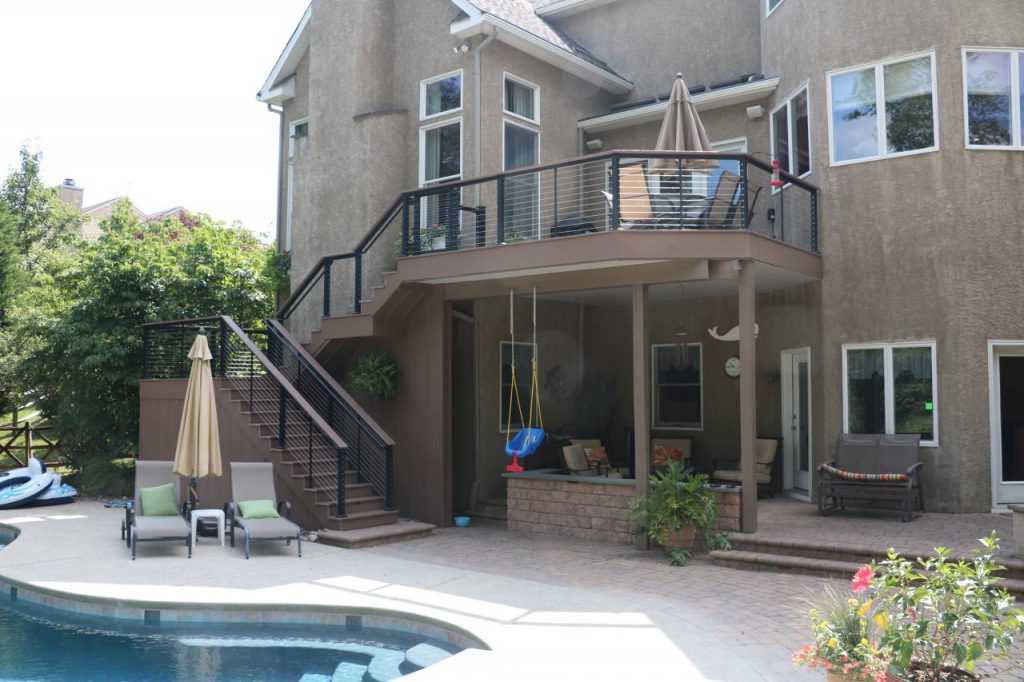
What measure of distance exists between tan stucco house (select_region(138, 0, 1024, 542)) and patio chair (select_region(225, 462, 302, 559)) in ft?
3.54

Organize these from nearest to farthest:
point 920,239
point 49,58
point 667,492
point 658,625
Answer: point 658,625 → point 667,492 → point 920,239 → point 49,58

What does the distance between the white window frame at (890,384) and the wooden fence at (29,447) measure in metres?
15.7

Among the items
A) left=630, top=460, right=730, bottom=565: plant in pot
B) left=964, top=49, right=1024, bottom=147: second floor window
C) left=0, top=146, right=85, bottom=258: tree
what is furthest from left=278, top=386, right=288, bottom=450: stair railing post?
left=0, top=146, right=85, bottom=258: tree

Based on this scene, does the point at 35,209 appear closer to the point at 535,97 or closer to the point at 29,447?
the point at 29,447

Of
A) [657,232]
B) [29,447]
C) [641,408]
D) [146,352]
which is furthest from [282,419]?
[29,447]

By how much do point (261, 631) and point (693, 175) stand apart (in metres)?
7.65

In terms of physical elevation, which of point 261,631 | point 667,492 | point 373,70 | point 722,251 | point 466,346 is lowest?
point 261,631

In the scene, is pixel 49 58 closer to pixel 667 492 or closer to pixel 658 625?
pixel 667 492

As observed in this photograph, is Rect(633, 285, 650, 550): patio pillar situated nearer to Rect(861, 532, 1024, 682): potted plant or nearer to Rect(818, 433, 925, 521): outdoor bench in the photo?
Rect(818, 433, 925, 521): outdoor bench

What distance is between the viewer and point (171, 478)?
11172 millimetres

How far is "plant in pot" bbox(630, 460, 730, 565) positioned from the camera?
31.2ft

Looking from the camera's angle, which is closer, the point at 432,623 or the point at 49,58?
the point at 432,623

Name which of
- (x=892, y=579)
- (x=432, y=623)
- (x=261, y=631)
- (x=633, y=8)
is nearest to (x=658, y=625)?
(x=432, y=623)

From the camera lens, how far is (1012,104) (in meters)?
10.9
